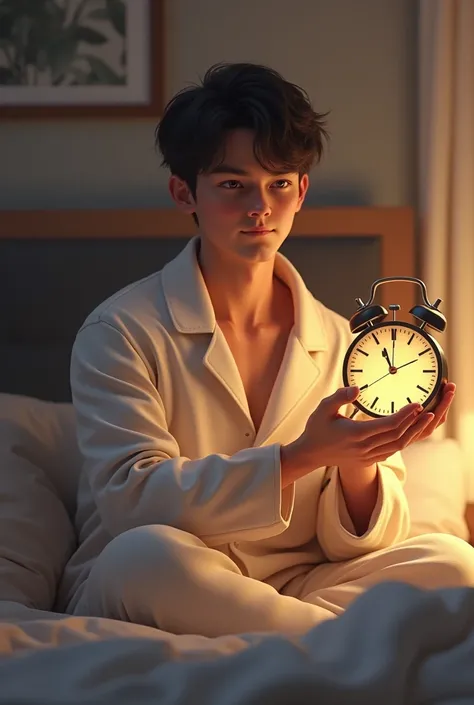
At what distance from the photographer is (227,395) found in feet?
6.62

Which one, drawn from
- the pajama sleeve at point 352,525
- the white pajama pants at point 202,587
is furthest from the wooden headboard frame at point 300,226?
the white pajama pants at point 202,587

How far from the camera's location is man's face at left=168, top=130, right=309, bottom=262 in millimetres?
1968

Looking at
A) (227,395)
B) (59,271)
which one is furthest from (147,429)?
(59,271)

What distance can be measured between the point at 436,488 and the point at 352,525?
526 mm

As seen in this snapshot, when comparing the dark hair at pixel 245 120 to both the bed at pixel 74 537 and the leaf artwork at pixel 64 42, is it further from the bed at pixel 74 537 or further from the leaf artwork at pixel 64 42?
the leaf artwork at pixel 64 42

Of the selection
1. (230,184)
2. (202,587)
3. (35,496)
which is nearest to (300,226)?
(230,184)

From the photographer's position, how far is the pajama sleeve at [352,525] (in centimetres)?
191

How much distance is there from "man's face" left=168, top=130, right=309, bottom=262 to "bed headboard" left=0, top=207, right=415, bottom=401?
0.87 meters

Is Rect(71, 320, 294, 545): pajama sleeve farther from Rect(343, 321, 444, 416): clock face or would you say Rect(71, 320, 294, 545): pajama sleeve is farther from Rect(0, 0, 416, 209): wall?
Rect(0, 0, 416, 209): wall

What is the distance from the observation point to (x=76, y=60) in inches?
120

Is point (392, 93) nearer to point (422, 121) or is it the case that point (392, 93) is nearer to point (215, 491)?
point (422, 121)

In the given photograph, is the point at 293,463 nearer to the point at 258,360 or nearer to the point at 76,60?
the point at 258,360

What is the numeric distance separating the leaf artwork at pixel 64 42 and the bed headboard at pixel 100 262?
1.41 ft

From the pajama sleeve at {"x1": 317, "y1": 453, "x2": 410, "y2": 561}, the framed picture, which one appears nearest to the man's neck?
the pajama sleeve at {"x1": 317, "y1": 453, "x2": 410, "y2": 561}
